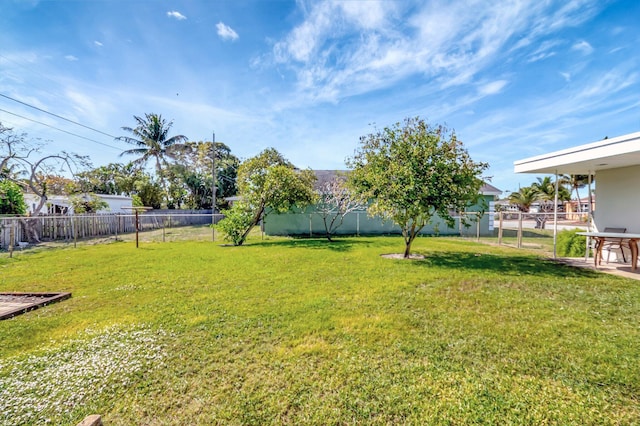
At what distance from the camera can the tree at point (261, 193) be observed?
40.4ft

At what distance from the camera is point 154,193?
2520 centimetres

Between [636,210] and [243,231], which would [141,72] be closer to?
[243,231]

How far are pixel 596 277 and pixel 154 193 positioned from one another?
2866cm

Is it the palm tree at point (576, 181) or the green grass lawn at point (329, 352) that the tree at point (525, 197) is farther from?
the green grass lawn at point (329, 352)

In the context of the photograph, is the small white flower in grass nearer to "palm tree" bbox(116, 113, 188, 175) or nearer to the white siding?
the white siding

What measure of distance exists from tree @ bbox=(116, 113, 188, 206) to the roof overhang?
29.3 metres

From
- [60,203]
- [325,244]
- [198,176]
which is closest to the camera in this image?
[325,244]

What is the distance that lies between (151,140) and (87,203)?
11.5 metres

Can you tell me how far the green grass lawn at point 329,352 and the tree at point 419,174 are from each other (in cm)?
238

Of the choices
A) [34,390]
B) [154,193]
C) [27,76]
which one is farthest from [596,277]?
[154,193]

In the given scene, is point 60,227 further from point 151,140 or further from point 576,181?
point 576,181

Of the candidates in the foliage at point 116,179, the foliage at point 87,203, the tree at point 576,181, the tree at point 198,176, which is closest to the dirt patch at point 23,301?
the foliage at point 87,203

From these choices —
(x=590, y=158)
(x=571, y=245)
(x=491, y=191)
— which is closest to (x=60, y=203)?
(x=590, y=158)

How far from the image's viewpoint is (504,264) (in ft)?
24.4
